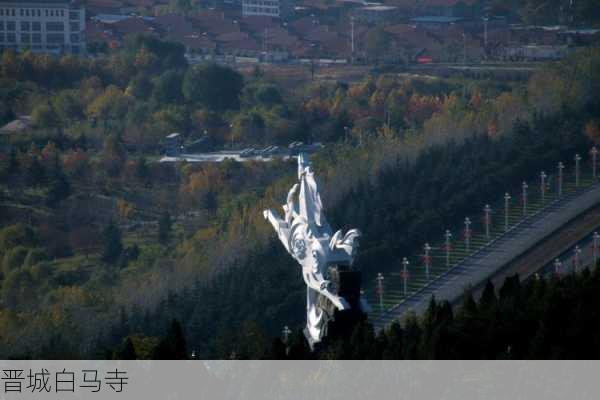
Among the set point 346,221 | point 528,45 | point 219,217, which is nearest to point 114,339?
point 346,221

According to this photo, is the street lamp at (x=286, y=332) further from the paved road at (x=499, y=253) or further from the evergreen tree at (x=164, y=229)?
the evergreen tree at (x=164, y=229)

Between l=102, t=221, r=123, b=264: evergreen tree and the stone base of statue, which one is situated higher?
the stone base of statue

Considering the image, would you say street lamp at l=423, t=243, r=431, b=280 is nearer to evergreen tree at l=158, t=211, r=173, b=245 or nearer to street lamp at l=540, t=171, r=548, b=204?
street lamp at l=540, t=171, r=548, b=204

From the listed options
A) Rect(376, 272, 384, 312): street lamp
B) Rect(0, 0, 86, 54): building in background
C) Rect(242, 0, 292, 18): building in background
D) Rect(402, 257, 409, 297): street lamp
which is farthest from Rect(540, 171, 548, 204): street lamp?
Rect(242, 0, 292, 18): building in background

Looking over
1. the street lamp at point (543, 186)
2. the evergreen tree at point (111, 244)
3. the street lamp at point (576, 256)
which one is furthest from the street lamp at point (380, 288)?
the street lamp at point (543, 186)

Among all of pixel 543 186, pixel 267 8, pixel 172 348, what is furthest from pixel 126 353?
pixel 267 8

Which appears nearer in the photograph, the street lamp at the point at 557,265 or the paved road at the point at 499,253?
the paved road at the point at 499,253
